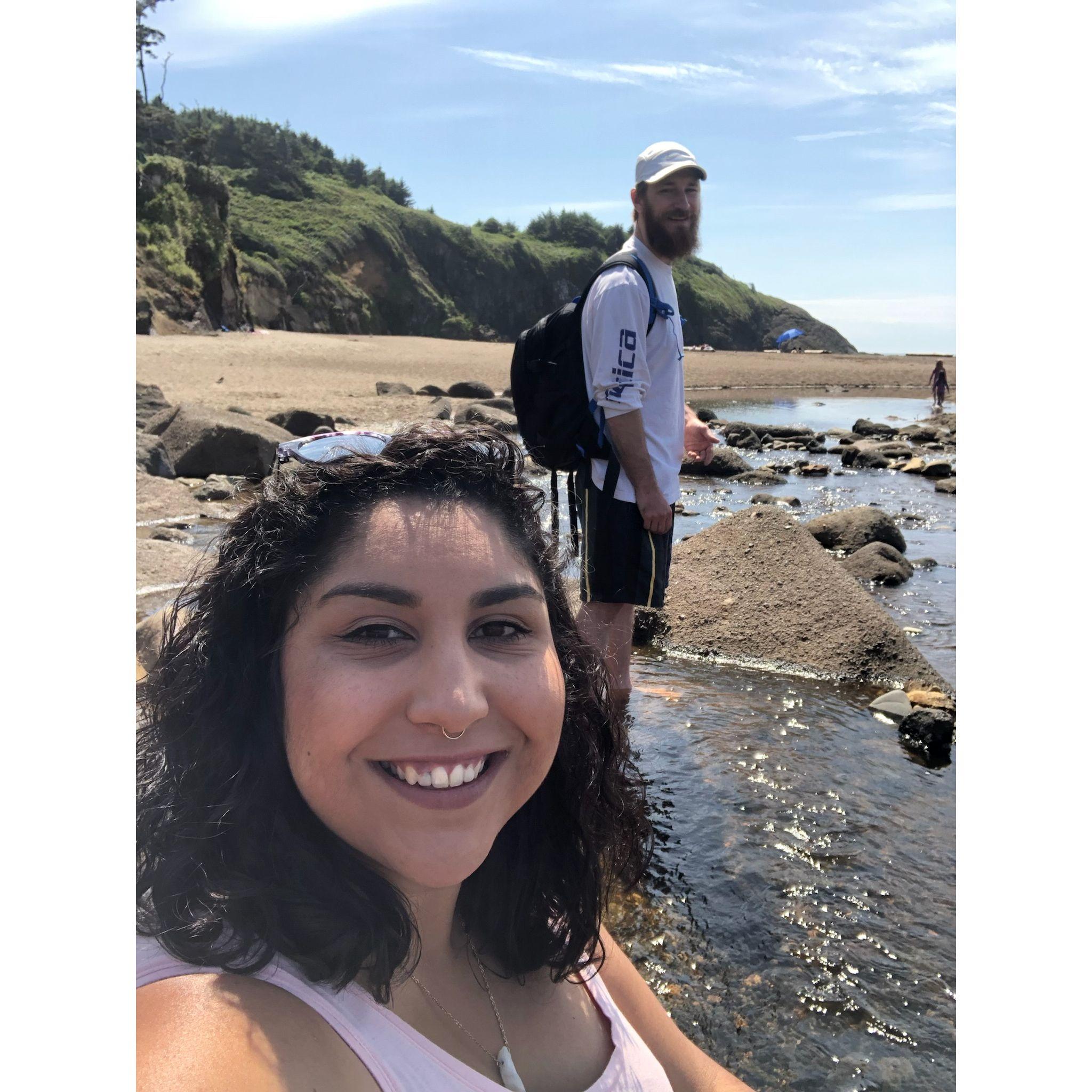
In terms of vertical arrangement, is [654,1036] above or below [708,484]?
below

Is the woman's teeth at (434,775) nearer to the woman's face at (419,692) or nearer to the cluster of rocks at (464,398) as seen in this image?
Answer: the woman's face at (419,692)

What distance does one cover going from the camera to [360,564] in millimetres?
1192

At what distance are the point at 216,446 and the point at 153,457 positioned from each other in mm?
691

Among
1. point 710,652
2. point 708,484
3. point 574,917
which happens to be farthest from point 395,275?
point 574,917

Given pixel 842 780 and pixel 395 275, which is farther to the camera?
pixel 395 275

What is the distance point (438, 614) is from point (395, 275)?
190 feet

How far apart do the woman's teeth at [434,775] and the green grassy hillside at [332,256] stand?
27221 mm

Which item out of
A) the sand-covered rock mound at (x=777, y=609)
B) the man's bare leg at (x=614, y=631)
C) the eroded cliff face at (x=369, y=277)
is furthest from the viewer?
the eroded cliff face at (x=369, y=277)

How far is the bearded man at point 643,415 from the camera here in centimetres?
332

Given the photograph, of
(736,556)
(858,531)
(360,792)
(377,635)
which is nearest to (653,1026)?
(360,792)

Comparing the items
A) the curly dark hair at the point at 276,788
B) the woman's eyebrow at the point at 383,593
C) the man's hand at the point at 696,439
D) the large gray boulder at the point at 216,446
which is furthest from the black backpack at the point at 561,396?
the large gray boulder at the point at 216,446

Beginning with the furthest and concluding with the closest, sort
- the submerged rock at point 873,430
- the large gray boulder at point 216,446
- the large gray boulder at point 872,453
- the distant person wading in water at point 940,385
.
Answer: the distant person wading in water at point 940,385 < the submerged rock at point 873,430 < the large gray boulder at point 872,453 < the large gray boulder at point 216,446

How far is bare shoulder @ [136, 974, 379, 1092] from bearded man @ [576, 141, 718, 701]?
2310 mm
